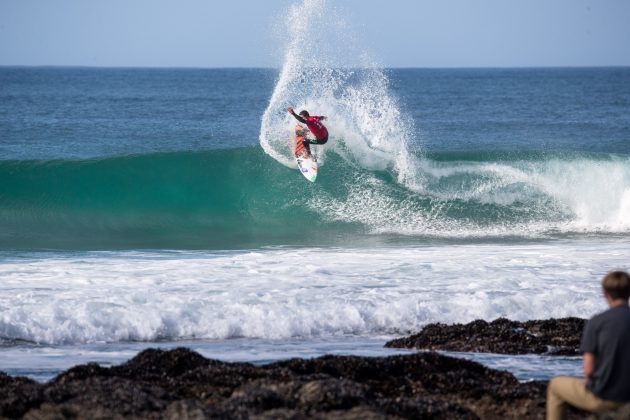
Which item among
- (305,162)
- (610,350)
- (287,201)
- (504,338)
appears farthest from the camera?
(287,201)

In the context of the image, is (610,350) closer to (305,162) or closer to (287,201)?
(305,162)

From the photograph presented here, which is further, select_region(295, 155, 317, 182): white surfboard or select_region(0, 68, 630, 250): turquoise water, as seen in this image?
select_region(295, 155, 317, 182): white surfboard

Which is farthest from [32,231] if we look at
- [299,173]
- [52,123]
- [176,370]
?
[52,123]

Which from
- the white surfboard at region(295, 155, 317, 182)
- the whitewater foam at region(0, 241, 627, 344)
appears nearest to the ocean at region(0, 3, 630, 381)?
the whitewater foam at region(0, 241, 627, 344)

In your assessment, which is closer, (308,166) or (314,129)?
(314,129)

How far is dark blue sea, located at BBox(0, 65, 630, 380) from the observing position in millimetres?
9023

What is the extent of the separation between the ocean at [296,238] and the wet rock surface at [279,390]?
825mm

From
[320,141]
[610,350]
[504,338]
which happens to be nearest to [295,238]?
[320,141]

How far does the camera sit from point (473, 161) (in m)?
21.2

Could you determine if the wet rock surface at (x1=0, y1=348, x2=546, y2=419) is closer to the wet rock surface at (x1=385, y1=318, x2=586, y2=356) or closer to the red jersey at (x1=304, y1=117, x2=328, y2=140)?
the wet rock surface at (x1=385, y1=318, x2=586, y2=356)

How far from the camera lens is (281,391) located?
5977mm

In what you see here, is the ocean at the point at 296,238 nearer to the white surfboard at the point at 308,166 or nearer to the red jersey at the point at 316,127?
the white surfboard at the point at 308,166

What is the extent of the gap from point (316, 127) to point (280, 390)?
11222 millimetres

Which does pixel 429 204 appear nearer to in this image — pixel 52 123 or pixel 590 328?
pixel 590 328
